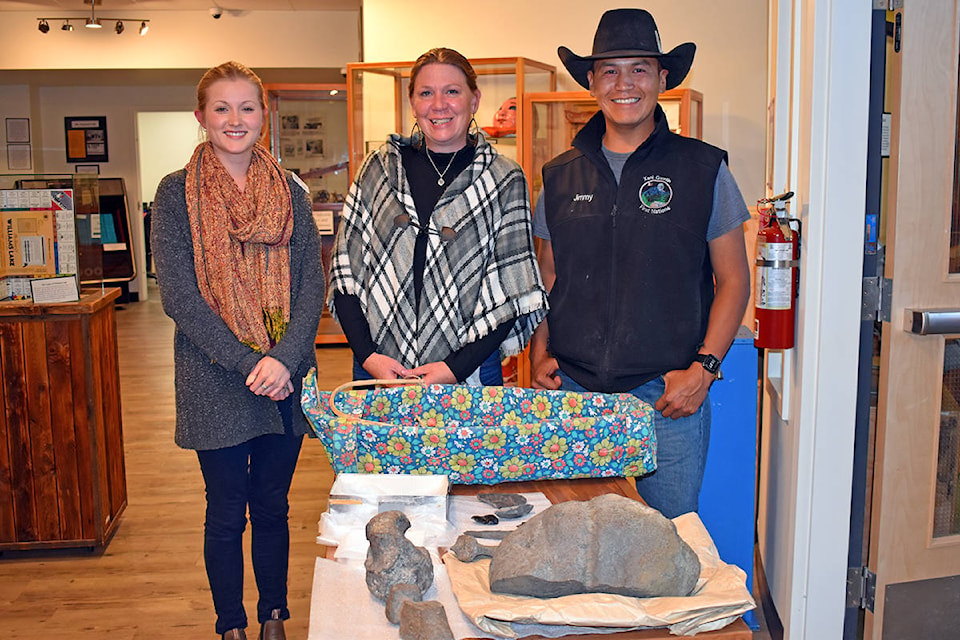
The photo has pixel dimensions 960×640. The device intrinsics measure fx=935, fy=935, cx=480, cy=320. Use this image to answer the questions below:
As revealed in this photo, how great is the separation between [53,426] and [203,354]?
5.30ft

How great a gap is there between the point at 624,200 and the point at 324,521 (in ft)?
3.38

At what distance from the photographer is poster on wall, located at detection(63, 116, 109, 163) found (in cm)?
1245

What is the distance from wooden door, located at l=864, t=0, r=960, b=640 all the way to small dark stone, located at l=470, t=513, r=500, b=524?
130cm

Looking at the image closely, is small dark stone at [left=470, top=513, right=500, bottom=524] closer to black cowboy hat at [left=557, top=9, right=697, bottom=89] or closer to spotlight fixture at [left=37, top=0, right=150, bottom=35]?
black cowboy hat at [left=557, top=9, right=697, bottom=89]

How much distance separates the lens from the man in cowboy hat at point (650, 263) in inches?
83.4

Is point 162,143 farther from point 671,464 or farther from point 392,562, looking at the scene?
point 392,562

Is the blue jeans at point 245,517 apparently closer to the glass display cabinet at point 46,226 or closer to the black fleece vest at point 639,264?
the black fleece vest at point 639,264

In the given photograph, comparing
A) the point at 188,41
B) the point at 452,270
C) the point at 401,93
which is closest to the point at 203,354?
the point at 452,270

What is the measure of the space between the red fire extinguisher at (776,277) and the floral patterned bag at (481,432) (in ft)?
2.74

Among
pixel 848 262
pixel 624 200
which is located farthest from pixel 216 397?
pixel 848 262

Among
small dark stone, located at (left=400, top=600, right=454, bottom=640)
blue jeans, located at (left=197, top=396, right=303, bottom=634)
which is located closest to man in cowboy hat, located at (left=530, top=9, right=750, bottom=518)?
blue jeans, located at (left=197, top=396, right=303, bottom=634)

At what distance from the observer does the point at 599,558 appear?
132 cm

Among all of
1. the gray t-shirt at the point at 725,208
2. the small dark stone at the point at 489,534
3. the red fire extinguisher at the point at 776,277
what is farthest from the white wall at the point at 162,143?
the small dark stone at the point at 489,534

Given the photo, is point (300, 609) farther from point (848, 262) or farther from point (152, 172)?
point (152, 172)
